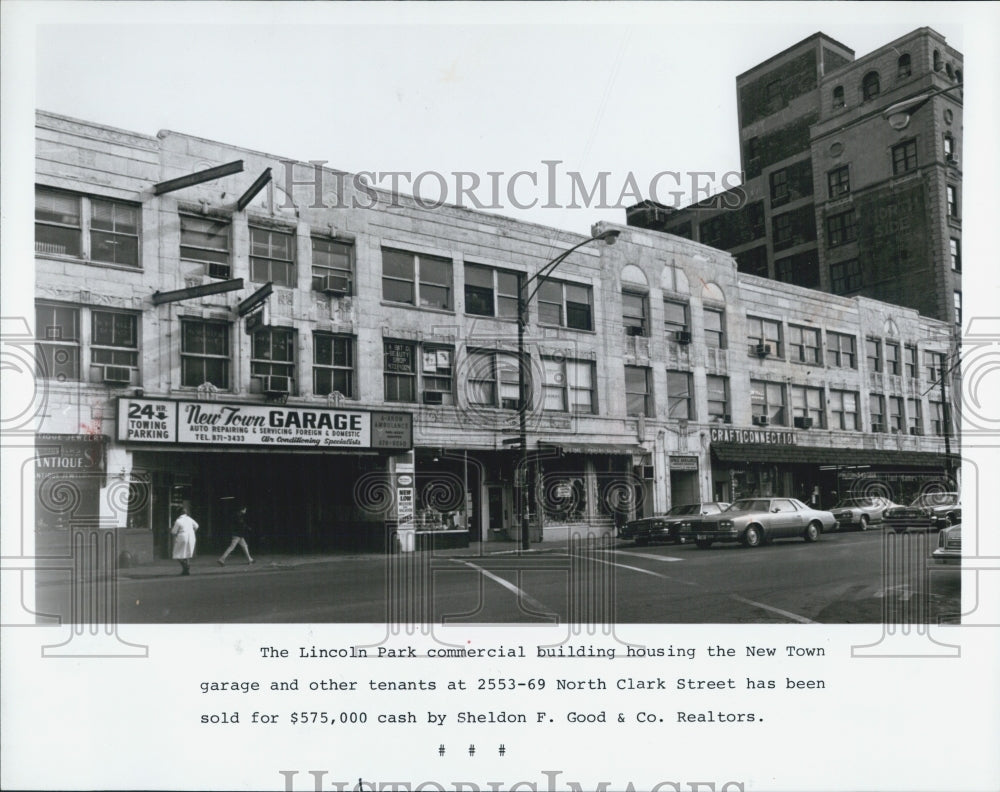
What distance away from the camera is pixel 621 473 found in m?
9.88

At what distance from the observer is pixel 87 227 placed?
1046 centimetres

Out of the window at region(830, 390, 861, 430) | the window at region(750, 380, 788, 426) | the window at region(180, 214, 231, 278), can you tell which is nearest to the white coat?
the window at region(180, 214, 231, 278)

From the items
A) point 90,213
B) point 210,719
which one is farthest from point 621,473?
point 90,213

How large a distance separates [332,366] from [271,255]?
207 centimetres

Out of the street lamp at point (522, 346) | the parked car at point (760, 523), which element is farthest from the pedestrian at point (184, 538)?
the parked car at point (760, 523)

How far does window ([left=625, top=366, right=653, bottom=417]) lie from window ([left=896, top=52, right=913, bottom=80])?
16.5 feet

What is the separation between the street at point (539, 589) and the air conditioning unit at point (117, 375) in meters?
2.90

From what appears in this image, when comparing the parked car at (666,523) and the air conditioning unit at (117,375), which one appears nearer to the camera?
the parked car at (666,523)

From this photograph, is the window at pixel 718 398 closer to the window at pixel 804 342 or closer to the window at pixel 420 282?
the window at pixel 804 342

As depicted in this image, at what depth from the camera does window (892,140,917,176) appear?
8055 millimetres

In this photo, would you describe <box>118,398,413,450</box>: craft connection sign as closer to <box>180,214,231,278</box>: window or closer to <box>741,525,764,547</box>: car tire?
<box>180,214,231,278</box>: window

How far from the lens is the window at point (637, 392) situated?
445 inches

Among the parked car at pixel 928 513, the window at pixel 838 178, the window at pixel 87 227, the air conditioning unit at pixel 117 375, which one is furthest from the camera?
the air conditioning unit at pixel 117 375

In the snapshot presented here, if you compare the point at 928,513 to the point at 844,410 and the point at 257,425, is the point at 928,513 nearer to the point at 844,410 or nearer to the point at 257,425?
the point at 844,410
